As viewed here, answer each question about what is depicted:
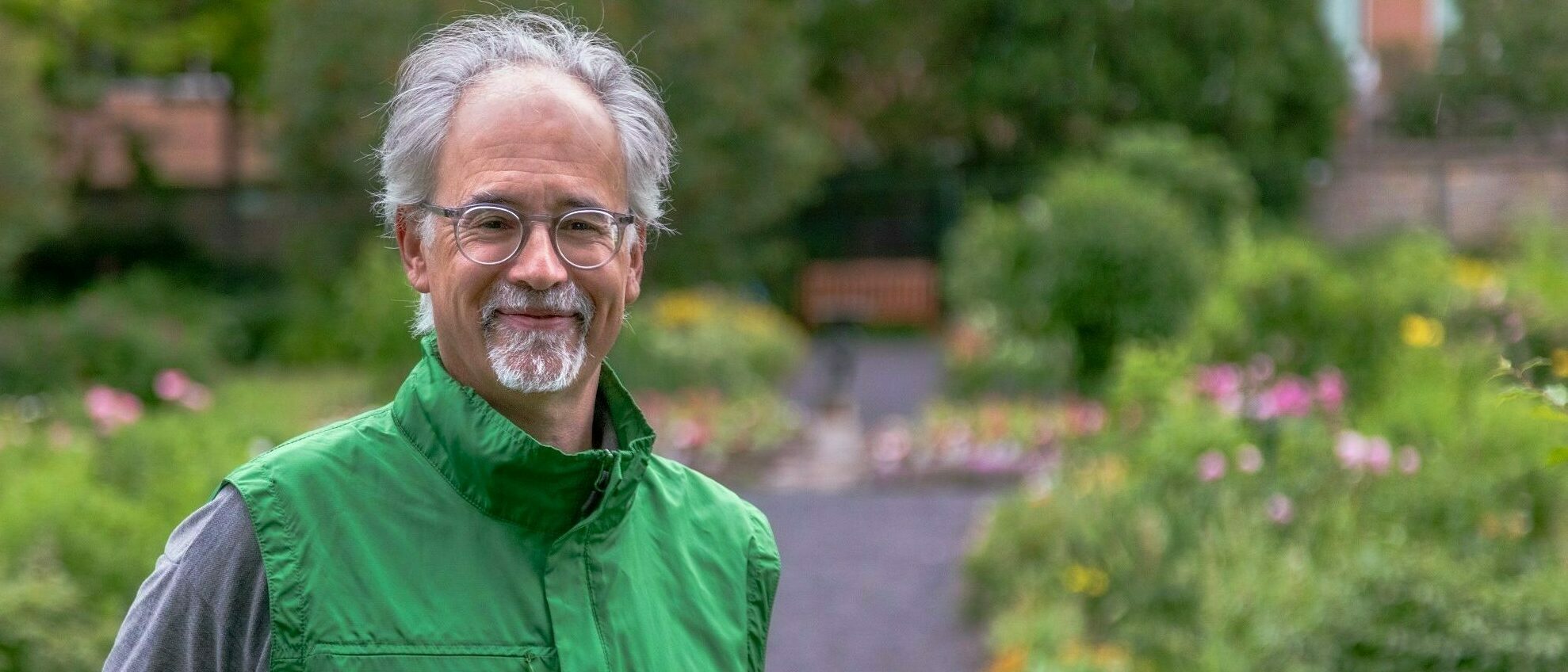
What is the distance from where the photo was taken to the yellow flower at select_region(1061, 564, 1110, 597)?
6273mm

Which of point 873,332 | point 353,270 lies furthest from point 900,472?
point 873,332

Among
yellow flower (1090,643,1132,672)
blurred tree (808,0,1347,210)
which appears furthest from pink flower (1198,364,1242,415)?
blurred tree (808,0,1347,210)

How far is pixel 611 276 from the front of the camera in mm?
2002

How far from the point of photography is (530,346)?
1919mm

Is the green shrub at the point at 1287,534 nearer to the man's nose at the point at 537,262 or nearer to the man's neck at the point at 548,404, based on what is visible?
the man's neck at the point at 548,404

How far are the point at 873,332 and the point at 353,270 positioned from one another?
763 centimetres

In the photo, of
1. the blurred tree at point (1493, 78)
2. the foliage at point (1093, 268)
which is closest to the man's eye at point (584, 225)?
the foliage at point (1093, 268)

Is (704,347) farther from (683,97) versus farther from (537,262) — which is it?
(537,262)

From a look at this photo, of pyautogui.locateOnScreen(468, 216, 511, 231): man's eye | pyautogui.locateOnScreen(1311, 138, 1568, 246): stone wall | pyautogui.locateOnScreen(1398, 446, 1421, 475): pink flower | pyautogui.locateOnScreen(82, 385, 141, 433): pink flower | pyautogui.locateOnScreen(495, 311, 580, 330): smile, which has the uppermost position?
pyautogui.locateOnScreen(468, 216, 511, 231): man's eye

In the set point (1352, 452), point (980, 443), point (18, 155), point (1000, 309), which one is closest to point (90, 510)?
point (1352, 452)

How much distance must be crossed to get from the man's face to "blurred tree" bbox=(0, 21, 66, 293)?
1265 cm

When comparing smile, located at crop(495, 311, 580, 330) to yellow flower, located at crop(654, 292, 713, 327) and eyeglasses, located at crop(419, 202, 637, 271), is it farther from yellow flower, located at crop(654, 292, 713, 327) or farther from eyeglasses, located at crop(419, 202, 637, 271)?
yellow flower, located at crop(654, 292, 713, 327)

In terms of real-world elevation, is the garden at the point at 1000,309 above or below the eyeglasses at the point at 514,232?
below

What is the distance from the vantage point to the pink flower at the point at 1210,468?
6633 millimetres
